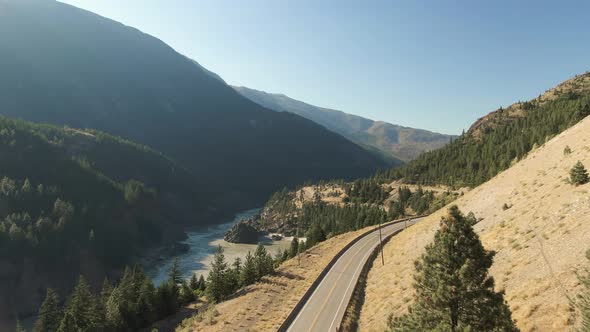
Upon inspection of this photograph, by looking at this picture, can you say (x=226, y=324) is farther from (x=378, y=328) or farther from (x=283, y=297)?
(x=378, y=328)

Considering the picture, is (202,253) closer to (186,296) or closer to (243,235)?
(243,235)

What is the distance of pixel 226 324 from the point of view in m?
40.9

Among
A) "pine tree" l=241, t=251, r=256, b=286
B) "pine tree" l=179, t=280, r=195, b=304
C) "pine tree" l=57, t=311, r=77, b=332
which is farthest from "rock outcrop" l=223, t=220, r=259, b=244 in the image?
"pine tree" l=57, t=311, r=77, b=332

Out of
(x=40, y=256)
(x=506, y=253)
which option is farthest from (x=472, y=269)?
(x=40, y=256)

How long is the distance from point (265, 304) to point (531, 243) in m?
32.2

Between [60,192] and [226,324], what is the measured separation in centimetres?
13638

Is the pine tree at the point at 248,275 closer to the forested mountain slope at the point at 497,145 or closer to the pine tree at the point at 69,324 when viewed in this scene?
the pine tree at the point at 69,324

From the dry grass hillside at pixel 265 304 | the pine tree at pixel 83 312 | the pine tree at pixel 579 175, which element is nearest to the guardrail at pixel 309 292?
the dry grass hillside at pixel 265 304

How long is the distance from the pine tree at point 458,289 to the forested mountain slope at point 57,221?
4512 inches

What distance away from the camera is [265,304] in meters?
46.3

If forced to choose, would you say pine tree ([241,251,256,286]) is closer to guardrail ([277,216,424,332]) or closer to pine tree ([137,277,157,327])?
guardrail ([277,216,424,332])

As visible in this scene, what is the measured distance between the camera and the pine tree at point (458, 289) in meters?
14.8

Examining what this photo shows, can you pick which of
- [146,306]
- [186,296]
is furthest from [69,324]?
[186,296]

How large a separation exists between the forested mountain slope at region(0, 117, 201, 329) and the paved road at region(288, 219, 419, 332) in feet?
299
